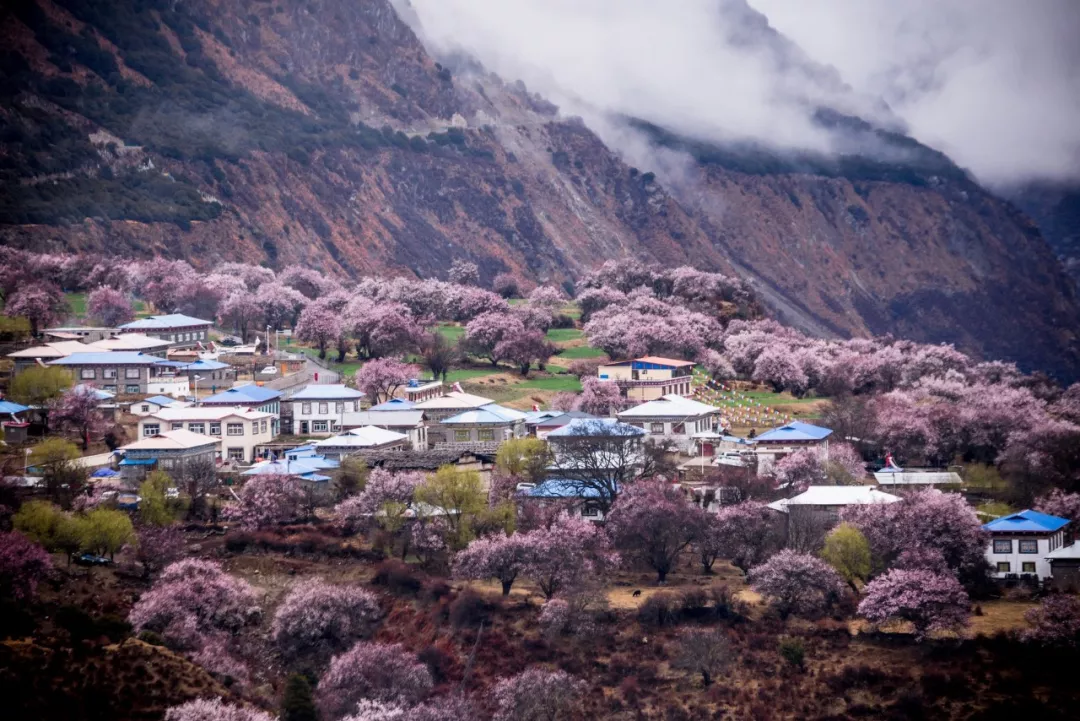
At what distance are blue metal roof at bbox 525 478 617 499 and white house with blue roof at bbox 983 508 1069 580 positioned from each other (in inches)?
473

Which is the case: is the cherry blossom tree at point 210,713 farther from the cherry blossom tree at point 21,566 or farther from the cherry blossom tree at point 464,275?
the cherry blossom tree at point 464,275

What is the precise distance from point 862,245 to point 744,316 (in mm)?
95311

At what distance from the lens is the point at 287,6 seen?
177500mm

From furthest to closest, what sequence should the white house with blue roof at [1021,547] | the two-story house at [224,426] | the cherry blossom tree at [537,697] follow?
the two-story house at [224,426], the white house with blue roof at [1021,547], the cherry blossom tree at [537,697]

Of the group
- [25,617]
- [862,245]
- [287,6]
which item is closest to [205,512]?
[25,617]

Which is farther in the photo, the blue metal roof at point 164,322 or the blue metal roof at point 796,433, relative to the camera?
the blue metal roof at point 164,322

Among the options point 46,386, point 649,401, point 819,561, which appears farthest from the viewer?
point 649,401

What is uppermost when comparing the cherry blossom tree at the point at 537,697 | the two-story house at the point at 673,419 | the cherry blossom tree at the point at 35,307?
the cherry blossom tree at the point at 35,307

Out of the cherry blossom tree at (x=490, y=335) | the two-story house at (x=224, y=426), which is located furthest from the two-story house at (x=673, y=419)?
the cherry blossom tree at (x=490, y=335)

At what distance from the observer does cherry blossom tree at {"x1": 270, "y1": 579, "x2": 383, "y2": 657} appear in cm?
4488

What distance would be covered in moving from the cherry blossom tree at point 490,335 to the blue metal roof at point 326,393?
13752 millimetres

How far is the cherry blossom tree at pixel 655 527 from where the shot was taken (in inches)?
1944

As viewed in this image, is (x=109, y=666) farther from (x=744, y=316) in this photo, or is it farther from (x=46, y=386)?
(x=744, y=316)

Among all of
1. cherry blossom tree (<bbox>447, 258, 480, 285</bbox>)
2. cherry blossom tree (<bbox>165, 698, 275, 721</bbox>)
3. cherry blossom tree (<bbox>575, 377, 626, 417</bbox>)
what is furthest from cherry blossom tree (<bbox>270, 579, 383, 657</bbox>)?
cherry blossom tree (<bbox>447, 258, 480, 285</bbox>)
